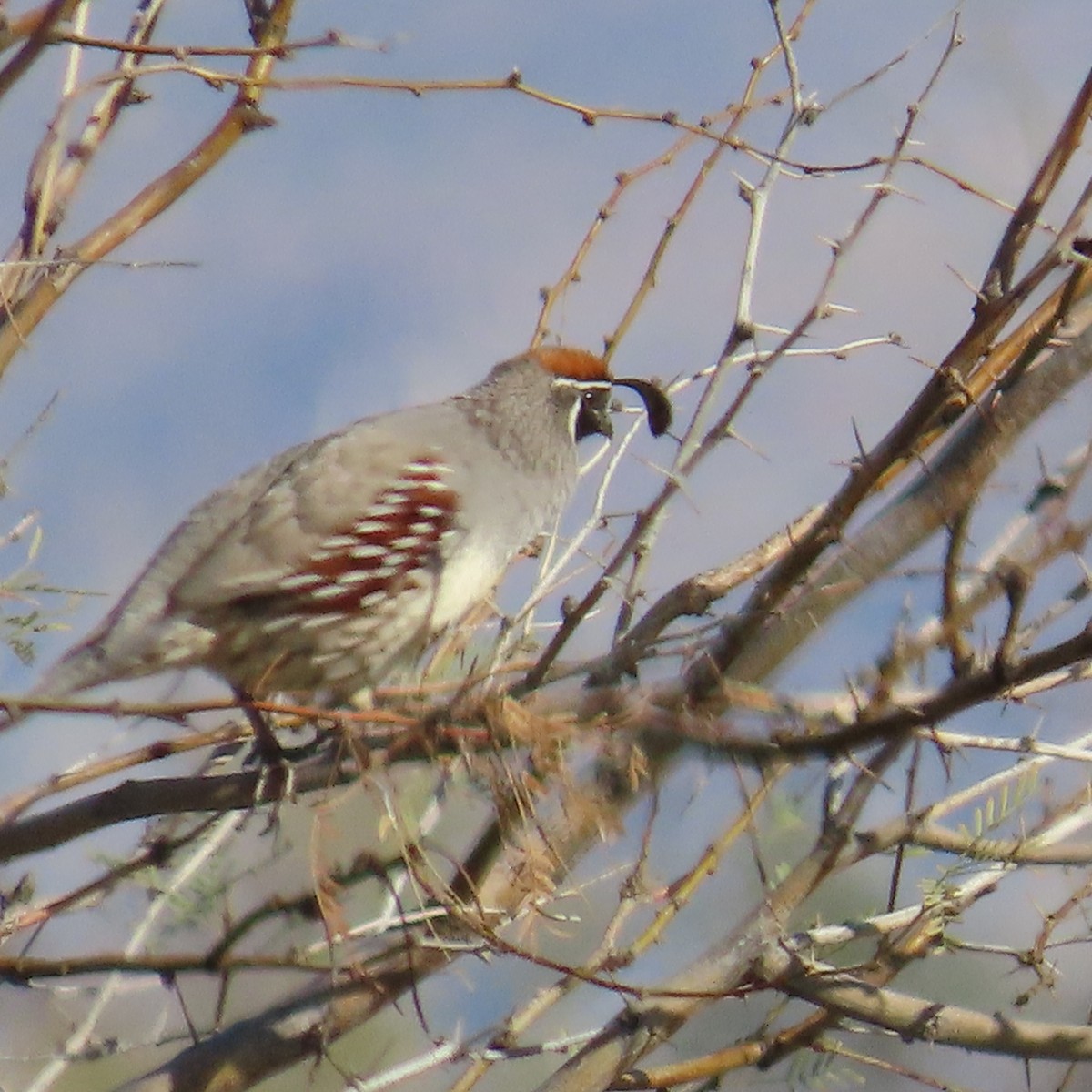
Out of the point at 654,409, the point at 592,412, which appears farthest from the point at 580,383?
the point at 654,409

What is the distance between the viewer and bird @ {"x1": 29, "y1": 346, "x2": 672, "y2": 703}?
3947 millimetres

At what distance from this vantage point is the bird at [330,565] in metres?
3.95

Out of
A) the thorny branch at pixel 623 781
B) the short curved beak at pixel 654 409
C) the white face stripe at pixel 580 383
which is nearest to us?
the thorny branch at pixel 623 781

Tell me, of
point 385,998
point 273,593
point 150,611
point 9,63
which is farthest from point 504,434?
point 9,63

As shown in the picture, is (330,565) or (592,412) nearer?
(330,565)

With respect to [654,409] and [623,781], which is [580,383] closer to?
[654,409]

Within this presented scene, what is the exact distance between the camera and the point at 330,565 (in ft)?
13.8

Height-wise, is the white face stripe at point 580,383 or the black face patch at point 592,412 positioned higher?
the white face stripe at point 580,383

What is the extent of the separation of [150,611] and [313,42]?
1.64 meters

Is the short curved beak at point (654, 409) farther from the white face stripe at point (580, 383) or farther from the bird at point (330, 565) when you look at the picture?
the white face stripe at point (580, 383)

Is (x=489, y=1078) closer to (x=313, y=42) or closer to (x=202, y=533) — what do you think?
(x=202, y=533)

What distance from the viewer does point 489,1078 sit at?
6.91 meters

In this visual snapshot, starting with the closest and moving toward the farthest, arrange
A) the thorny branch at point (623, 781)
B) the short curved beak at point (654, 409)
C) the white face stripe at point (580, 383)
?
the thorny branch at point (623, 781), the short curved beak at point (654, 409), the white face stripe at point (580, 383)

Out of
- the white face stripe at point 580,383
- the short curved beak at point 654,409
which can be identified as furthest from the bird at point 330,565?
the white face stripe at point 580,383
